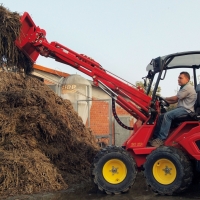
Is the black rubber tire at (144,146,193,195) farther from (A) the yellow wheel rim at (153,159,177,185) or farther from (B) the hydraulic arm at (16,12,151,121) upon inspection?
A: (B) the hydraulic arm at (16,12,151,121)

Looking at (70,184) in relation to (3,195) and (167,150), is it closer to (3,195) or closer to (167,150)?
(3,195)

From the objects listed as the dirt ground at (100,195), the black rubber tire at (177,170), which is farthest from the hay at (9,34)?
the black rubber tire at (177,170)

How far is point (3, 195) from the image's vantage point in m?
6.84

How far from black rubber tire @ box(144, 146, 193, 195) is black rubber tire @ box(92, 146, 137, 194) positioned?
Result: 29 cm

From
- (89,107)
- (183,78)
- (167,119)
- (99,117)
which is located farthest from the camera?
(99,117)

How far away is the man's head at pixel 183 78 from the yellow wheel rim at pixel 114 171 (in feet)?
6.17

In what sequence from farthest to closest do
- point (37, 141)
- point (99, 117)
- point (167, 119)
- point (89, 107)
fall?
point (99, 117) < point (89, 107) < point (37, 141) < point (167, 119)

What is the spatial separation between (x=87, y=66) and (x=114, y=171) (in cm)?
223

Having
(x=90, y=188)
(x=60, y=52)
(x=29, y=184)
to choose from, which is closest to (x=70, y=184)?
(x=90, y=188)

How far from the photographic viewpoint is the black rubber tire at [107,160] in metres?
6.93

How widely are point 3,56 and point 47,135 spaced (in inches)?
82.9

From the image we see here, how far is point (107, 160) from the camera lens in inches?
280

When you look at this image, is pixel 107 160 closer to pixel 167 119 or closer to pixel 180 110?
pixel 167 119

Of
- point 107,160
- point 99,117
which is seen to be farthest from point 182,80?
point 99,117
